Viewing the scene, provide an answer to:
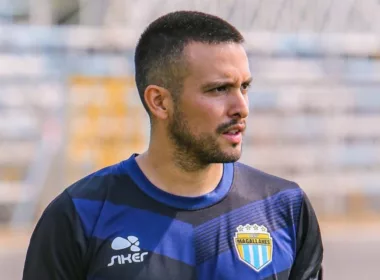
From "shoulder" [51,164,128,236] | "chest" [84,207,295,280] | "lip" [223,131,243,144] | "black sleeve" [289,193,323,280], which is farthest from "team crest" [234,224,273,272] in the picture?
"shoulder" [51,164,128,236]

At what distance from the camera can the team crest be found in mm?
2426

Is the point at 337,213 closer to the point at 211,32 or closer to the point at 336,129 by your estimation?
the point at 336,129

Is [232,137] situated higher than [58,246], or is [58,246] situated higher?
[232,137]

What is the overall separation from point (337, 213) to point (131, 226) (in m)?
8.79

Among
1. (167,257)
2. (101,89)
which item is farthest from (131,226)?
(101,89)

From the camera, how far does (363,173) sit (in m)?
11.4

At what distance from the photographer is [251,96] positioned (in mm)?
11047

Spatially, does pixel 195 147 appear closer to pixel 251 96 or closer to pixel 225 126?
pixel 225 126

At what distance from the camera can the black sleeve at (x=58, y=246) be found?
2363mm

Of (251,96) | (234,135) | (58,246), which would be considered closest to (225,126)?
(234,135)

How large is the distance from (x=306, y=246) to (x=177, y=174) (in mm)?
413

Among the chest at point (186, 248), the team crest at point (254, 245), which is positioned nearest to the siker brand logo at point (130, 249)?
the chest at point (186, 248)

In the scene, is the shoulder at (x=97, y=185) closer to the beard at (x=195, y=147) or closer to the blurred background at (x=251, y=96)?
the beard at (x=195, y=147)

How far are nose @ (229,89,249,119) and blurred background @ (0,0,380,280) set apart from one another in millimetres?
5882
